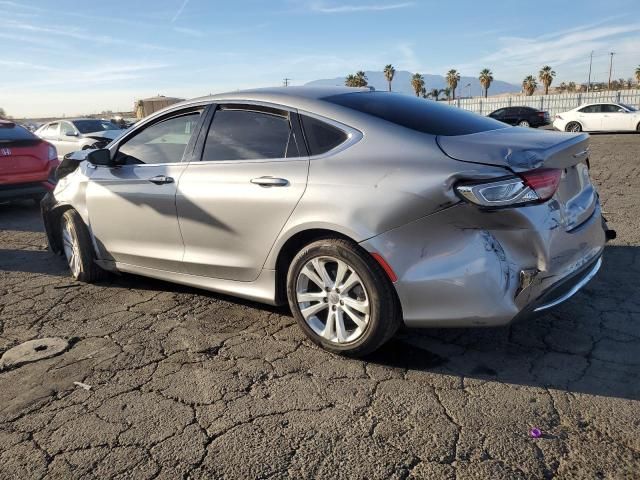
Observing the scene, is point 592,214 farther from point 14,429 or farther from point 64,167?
point 64,167

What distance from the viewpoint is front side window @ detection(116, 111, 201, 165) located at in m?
4.02

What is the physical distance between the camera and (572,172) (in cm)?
312

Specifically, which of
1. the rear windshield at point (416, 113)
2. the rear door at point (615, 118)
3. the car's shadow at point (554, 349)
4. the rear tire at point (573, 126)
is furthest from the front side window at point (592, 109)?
the rear windshield at point (416, 113)

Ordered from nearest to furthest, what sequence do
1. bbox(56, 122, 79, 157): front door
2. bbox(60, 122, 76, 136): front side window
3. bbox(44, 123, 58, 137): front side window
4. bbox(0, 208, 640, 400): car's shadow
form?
bbox(0, 208, 640, 400): car's shadow, bbox(56, 122, 79, 157): front door, bbox(60, 122, 76, 136): front side window, bbox(44, 123, 58, 137): front side window

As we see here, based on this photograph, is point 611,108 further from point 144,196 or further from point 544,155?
point 144,196

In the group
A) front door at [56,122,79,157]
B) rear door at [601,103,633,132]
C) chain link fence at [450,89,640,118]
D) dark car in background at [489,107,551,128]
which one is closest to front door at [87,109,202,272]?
front door at [56,122,79,157]

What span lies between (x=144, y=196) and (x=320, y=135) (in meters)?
1.61

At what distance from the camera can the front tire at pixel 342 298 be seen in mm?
2987

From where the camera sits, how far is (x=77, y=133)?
47.0ft

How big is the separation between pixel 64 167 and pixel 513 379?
491cm

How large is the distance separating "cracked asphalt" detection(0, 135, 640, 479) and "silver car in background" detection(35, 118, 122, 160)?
1095cm

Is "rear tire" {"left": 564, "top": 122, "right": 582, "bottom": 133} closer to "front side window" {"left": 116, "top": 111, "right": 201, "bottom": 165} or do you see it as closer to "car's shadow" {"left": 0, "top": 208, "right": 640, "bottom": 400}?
"car's shadow" {"left": 0, "top": 208, "right": 640, "bottom": 400}

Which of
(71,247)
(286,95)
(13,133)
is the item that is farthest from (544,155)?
(13,133)

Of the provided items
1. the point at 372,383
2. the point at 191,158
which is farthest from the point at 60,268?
the point at 372,383
